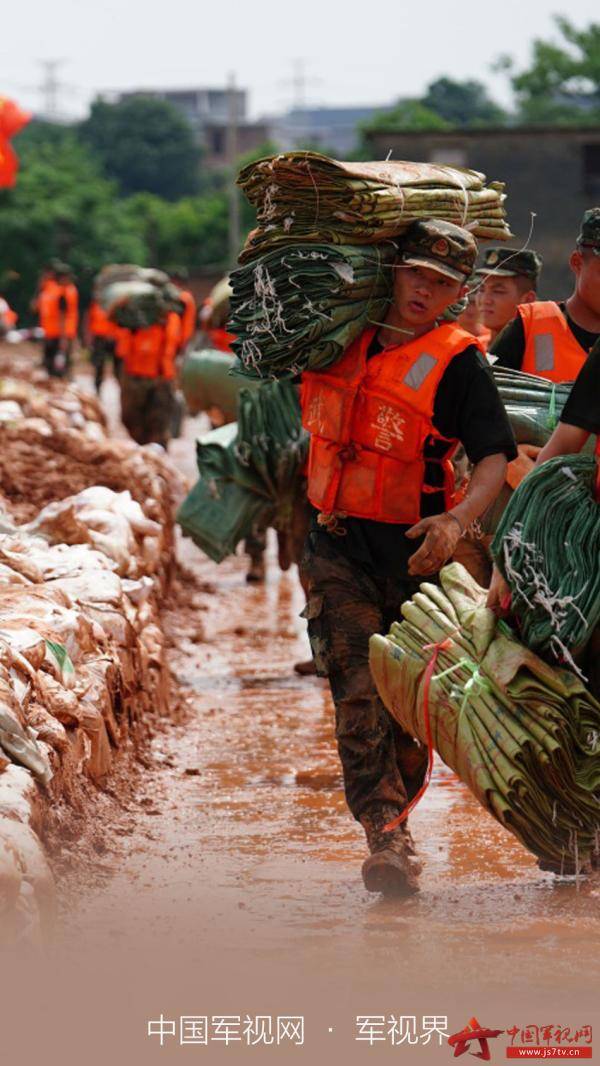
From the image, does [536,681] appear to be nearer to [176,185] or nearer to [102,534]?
[102,534]

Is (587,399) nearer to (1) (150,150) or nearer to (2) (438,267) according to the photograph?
(2) (438,267)

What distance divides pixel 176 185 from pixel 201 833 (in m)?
95.8

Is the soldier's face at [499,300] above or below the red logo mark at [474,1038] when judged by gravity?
above

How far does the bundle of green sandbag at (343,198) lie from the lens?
19.2 feet

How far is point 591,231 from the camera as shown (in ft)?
19.9

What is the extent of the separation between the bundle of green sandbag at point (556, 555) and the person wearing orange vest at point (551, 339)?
58.1 inches

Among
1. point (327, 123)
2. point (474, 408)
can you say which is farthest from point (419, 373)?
point (327, 123)

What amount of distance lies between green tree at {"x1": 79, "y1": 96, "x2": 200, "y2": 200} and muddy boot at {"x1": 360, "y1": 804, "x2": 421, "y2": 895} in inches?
3778

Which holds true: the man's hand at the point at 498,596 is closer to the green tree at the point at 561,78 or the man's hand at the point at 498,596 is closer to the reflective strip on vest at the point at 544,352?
the reflective strip on vest at the point at 544,352

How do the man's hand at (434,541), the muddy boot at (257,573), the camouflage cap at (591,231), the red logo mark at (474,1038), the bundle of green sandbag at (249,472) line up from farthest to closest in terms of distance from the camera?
the muddy boot at (257,573) → the bundle of green sandbag at (249,472) → the camouflage cap at (591,231) → the man's hand at (434,541) → the red logo mark at (474,1038)

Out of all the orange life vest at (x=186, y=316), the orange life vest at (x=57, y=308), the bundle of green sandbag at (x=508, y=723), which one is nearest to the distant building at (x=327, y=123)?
the orange life vest at (x=57, y=308)

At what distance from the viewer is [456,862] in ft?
20.5

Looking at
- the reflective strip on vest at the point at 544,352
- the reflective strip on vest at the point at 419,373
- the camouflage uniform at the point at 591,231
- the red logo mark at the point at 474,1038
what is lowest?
the red logo mark at the point at 474,1038

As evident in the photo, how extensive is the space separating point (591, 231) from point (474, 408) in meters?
0.78
